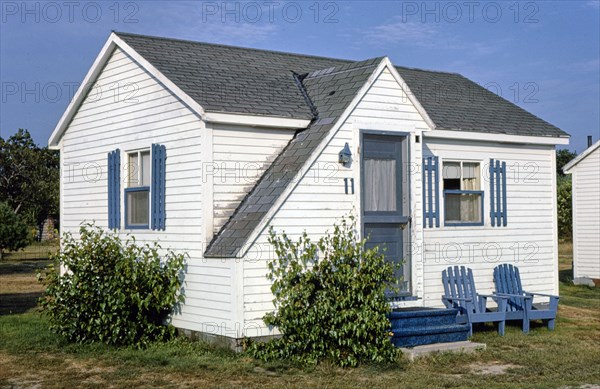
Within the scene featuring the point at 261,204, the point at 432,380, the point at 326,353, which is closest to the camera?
the point at 432,380

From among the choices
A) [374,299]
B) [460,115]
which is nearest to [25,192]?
[460,115]

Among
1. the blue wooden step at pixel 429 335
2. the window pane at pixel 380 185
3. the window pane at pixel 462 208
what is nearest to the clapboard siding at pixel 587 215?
the window pane at pixel 462 208

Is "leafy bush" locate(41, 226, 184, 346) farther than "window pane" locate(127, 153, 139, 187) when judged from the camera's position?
No

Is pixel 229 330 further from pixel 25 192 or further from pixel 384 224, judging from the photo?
pixel 25 192

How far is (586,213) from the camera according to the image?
26.2 metres

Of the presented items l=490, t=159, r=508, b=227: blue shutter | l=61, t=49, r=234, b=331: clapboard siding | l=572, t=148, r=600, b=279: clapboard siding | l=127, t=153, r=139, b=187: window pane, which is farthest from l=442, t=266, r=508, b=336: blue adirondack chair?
l=572, t=148, r=600, b=279: clapboard siding

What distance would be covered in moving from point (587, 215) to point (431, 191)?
12.7m

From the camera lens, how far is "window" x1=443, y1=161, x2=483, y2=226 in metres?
15.8

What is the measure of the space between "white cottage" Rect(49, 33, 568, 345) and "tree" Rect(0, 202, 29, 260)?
60.8 feet

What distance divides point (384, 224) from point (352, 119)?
181cm

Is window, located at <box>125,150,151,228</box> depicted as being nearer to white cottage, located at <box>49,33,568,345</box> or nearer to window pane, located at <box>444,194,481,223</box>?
white cottage, located at <box>49,33,568,345</box>

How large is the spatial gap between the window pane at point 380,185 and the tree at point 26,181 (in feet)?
144

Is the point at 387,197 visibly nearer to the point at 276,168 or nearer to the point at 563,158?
the point at 276,168

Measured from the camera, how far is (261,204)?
12570mm
